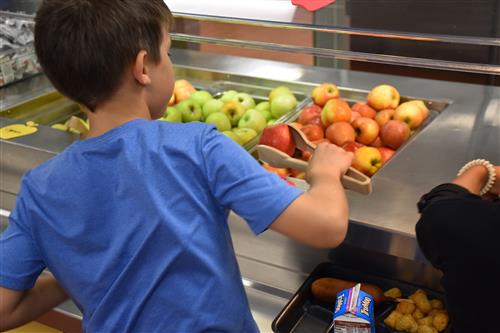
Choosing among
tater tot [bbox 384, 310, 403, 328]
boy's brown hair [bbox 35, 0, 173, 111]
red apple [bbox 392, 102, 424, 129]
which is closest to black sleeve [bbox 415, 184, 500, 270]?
tater tot [bbox 384, 310, 403, 328]

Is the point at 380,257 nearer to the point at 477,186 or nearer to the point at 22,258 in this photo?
the point at 477,186

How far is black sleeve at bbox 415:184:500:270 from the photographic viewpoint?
0.95 m

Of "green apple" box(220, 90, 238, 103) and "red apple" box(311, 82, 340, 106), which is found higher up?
"red apple" box(311, 82, 340, 106)

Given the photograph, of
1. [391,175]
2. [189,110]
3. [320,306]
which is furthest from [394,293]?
[189,110]

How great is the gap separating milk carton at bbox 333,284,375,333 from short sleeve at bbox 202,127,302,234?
0.33 m

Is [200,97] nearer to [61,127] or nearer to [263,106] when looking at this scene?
[263,106]

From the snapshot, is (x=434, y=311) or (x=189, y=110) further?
(x=189, y=110)

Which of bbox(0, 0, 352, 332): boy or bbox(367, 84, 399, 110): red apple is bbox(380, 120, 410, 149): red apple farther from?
bbox(0, 0, 352, 332): boy

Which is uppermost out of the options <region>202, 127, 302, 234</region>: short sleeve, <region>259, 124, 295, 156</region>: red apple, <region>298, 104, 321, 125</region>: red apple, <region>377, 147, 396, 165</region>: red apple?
<region>202, 127, 302, 234</region>: short sleeve

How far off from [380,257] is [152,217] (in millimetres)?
631

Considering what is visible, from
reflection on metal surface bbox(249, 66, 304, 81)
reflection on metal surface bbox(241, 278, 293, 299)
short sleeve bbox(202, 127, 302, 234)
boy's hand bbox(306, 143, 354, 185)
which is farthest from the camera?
reflection on metal surface bbox(249, 66, 304, 81)

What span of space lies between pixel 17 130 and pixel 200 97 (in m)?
0.58

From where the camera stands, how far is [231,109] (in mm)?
1911

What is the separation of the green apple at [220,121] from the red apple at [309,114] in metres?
0.23
